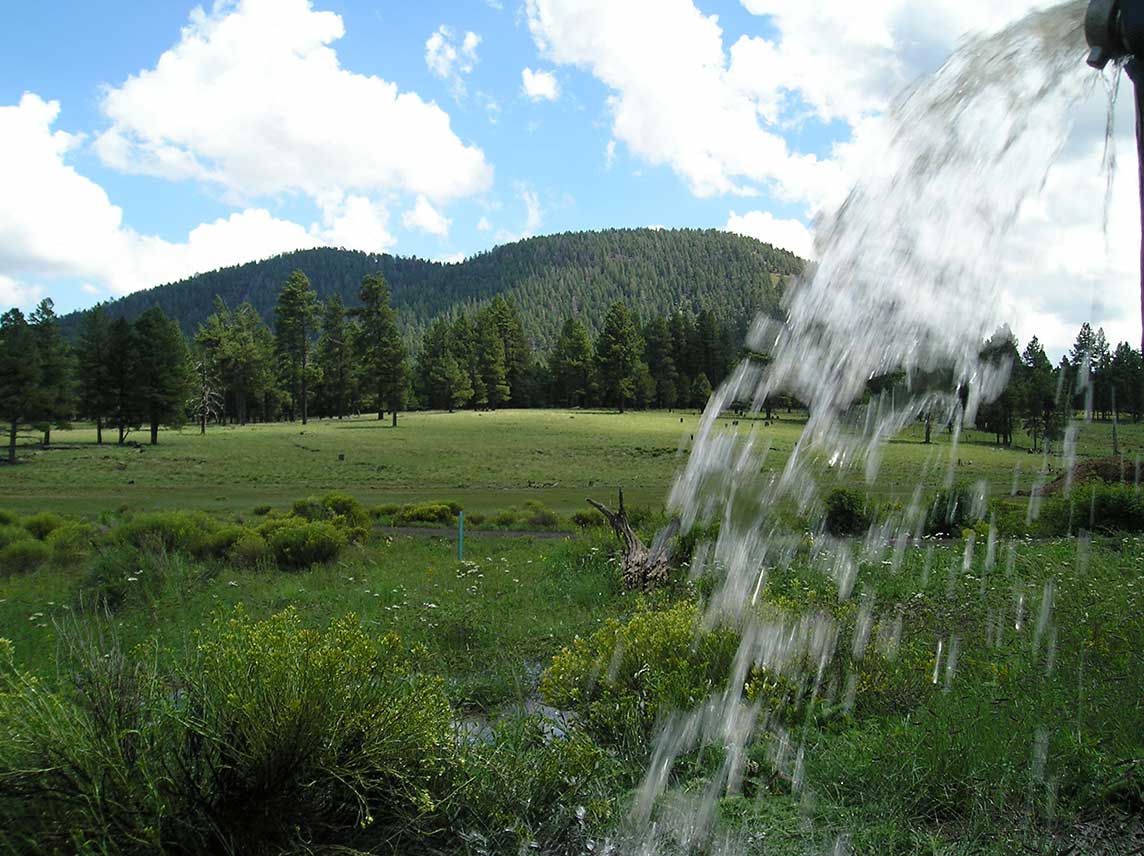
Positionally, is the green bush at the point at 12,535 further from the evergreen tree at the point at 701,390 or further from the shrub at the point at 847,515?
the evergreen tree at the point at 701,390

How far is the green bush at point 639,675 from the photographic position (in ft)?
14.8

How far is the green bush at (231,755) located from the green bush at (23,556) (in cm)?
1440

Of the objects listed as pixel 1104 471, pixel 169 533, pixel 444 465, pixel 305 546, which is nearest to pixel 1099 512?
pixel 1104 471

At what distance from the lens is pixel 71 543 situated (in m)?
16.1

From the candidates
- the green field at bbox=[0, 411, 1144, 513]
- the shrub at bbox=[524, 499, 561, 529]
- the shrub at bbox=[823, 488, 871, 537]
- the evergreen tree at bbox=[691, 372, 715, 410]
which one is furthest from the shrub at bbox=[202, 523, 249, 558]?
the evergreen tree at bbox=[691, 372, 715, 410]

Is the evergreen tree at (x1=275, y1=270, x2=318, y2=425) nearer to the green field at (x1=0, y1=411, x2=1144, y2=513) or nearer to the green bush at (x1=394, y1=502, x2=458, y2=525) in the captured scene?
the green field at (x1=0, y1=411, x2=1144, y2=513)

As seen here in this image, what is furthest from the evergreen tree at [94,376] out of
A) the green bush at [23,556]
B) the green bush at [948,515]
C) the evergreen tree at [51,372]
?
the green bush at [948,515]

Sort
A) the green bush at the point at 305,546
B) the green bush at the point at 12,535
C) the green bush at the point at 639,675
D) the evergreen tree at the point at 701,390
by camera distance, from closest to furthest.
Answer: the green bush at the point at 639,675
the green bush at the point at 305,546
the green bush at the point at 12,535
the evergreen tree at the point at 701,390

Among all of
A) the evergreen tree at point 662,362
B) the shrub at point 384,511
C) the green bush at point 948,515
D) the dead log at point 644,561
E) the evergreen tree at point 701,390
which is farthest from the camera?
the evergreen tree at point 662,362

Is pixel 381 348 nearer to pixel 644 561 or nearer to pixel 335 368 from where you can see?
pixel 335 368

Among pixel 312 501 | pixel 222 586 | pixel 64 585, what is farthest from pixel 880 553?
pixel 312 501

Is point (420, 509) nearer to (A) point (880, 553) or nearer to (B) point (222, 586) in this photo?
(B) point (222, 586)

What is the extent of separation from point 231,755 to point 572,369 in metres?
74.8

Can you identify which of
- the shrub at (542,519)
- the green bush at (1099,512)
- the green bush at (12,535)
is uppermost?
the green bush at (1099,512)
